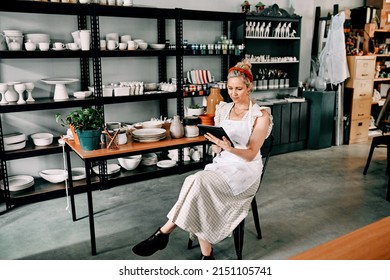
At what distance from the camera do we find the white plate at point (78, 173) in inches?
162

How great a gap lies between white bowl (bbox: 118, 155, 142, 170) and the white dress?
1.92 m

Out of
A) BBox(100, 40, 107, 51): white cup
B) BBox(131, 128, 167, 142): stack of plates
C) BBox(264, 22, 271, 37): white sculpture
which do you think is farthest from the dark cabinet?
BBox(131, 128, 167, 142): stack of plates

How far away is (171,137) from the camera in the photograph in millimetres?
3078

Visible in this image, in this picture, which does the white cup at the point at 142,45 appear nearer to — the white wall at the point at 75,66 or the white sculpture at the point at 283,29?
the white wall at the point at 75,66

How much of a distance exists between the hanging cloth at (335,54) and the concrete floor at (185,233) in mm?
1661

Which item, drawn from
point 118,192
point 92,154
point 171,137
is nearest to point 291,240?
point 171,137

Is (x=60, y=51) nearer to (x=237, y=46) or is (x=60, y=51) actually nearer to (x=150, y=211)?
(x=150, y=211)

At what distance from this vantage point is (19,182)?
3895 mm

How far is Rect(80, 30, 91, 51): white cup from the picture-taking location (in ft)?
12.5

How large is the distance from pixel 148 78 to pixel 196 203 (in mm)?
2693

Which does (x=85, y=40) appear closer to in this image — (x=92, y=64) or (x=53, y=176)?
(x=92, y=64)

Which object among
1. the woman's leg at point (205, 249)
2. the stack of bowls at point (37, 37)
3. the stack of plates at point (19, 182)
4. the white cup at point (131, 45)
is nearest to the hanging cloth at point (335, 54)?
the white cup at point (131, 45)

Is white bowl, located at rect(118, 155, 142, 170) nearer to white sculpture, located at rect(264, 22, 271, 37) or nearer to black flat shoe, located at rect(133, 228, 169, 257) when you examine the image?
black flat shoe, located at rect(133, 228, 169, 257)
